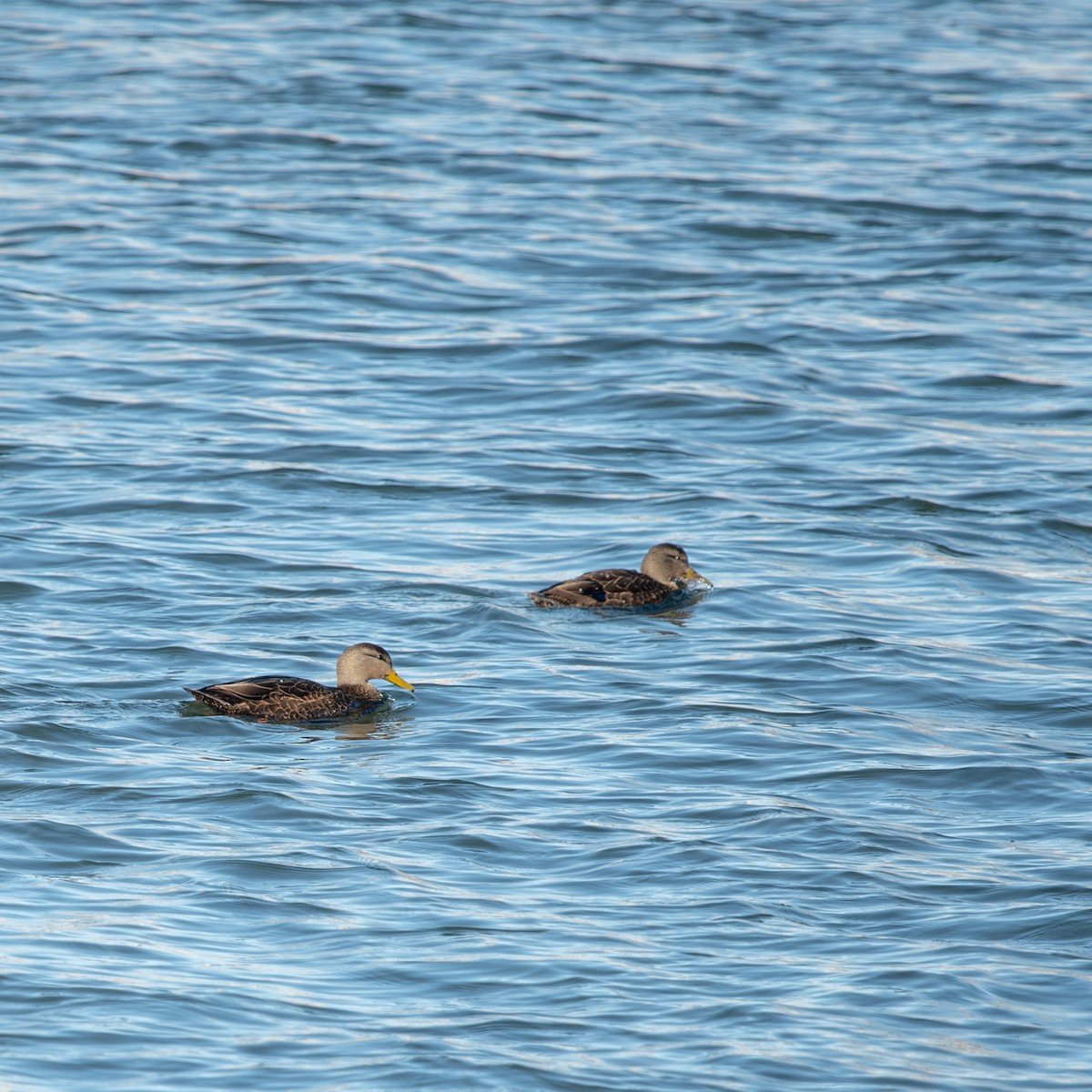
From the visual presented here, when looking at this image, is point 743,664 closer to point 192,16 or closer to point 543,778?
point 543,778

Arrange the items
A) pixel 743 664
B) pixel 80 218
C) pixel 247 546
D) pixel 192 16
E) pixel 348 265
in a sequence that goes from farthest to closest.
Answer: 1. pixel 192 16
2. pixel 80 218
3. pixel 348 265
4. pixel 247 546
5. pixel 743 664

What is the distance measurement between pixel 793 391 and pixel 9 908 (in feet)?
39.8

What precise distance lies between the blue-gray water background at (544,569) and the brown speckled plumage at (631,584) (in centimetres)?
22

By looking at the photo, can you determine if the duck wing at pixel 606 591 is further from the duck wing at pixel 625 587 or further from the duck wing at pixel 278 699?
the duck wing at pixel 278 699

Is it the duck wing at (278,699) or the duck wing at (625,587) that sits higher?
the duck wing at (278,699)

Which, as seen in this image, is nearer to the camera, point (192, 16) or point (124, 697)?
point (124, 697)

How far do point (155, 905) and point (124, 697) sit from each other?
2940 mm

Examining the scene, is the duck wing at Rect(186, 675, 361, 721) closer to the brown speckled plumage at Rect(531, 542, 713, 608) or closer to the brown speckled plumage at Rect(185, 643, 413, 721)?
the brown speckled plumage at Rect(185, 643, 413, 721)

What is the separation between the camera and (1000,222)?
25891 mm

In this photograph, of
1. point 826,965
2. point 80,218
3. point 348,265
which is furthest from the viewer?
point 80,218

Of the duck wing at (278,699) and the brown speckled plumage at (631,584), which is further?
the brown speckled plumage at (631,584)

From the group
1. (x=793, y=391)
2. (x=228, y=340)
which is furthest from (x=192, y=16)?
(x=793, y=391)

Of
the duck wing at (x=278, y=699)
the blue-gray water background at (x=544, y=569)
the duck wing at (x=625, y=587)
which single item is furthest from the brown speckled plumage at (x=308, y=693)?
the duck wing at (x=625, y=587)

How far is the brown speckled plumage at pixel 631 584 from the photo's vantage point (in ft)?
45.8
